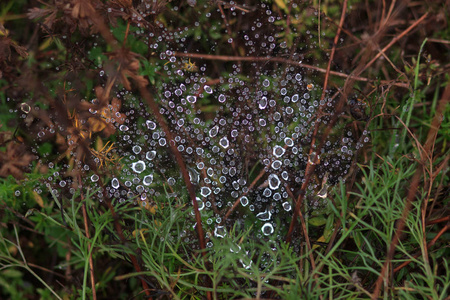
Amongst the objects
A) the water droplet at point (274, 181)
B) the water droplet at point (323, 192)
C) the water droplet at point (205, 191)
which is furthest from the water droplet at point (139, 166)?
the water droplet at point (323, 192)

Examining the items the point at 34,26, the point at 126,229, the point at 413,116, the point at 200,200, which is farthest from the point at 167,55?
the point at 413,116

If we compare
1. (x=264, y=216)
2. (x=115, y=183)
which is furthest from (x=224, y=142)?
(x=115, y=183)

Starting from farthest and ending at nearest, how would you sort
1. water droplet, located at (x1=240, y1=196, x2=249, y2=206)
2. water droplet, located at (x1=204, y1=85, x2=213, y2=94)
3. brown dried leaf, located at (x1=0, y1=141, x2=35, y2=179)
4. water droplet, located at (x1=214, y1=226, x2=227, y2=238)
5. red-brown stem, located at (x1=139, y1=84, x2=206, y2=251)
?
water droplet, located at (x1=204, y1=85, x2=213, y2=94) < water droplet, located at (x1=240, y1=196, x2=249, y2=206) < water droplet, located at (x1=214, y1=226, x2=227, y2=238) < brown dried leaf, located at (x1=0, y1=141, x2=35, y2=179) < red-brown stem, located at (x1=139, y1=84, x2=206, y2=251)

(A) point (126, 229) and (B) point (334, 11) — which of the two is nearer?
(A) point (126, 229)

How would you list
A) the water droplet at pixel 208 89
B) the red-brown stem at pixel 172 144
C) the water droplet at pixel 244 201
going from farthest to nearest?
the water droplet at pixel 208 89 < the water droplet at pixel 244 201 < the red-brown stem at pixel 172 144

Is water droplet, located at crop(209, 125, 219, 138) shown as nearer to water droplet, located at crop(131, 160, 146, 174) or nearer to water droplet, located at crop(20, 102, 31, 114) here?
water droplet, located at crop(131, 160, 146, 174)

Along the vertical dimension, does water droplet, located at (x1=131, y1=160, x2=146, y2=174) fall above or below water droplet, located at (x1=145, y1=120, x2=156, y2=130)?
below

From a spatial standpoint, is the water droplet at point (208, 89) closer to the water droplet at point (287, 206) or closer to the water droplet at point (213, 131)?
the water droplet at point (213, 131)

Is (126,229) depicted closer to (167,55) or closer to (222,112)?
(222,112)

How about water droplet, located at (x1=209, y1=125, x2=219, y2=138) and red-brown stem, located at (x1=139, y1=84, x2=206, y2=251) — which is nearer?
red-brown stem, located at (x1=139, y1=84, x2=206, y2=251)

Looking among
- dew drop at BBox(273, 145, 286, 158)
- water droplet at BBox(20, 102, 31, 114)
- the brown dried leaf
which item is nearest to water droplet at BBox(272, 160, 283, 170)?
dew drop at BBox(273, 145, 286, 158)

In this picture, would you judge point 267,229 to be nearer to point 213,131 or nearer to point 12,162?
point 213,131
